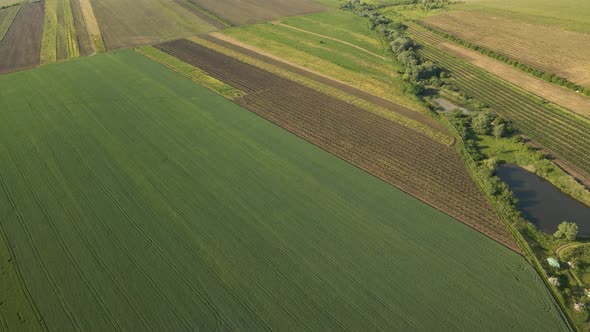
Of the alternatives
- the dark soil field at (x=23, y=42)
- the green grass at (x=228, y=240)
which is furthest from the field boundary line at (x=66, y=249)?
the dark soil field at (x=23, y=42)

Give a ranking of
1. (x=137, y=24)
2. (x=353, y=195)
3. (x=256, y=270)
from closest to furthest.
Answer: (x=256, y=270) < (x=353, y=195) < (x=137, y=24)

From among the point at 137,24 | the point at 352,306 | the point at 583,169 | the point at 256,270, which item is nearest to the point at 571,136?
the point at 583,169

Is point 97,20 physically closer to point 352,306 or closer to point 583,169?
point 352,306

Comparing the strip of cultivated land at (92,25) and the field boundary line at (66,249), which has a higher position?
the strip of cultivated land at (92,25)

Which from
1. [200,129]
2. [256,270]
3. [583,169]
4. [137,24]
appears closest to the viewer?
[256,270]

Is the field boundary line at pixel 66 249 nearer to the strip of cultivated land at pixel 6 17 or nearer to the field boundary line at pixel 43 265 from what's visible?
the field boundary line at pixel 43 265

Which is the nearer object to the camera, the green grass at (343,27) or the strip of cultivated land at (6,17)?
the green grass at (343,27)

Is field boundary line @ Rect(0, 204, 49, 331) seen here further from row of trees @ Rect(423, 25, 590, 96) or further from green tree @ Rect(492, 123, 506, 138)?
row of trees @ Rect(423, 25, 590, 96)

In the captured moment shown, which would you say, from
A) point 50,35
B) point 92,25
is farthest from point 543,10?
point 50,35
